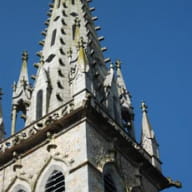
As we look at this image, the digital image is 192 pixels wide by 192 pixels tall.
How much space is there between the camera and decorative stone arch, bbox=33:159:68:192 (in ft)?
92.2

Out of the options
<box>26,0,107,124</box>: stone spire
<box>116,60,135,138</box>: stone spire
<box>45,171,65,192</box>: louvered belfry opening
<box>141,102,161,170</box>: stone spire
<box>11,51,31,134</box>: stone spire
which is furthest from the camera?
<box>116,60,135,138</box>: stone spire

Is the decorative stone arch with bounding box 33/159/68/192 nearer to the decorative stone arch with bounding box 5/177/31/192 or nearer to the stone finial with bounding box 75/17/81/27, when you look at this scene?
the decorative stone arch with bounding box 5/177/31/192

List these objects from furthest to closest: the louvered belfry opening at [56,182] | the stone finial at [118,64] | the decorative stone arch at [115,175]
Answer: the stone finial at [118,64] < the decorative stone arch at [115,175] < the louvered belfry opening at [56,182]

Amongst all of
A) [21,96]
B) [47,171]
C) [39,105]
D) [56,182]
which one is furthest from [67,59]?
[56,182]

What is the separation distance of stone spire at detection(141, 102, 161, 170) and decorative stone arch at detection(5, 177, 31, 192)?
5.13 meters

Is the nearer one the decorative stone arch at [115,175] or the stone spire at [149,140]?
the decorative stone arch at [115,175]

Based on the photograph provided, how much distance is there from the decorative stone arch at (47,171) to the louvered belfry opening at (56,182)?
4.5 inches

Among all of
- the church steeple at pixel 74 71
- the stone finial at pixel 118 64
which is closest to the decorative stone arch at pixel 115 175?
the church steeple at pixel 74 71

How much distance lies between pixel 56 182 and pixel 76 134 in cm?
172

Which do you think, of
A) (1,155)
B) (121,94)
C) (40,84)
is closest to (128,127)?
(121,94)

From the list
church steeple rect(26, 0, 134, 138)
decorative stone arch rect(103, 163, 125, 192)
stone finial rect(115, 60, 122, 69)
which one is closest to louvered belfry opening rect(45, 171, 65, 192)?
decorative stone arch rect(103, 163, 125, 192)

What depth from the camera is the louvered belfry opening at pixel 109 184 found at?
27.9 meters

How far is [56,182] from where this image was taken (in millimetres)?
27984

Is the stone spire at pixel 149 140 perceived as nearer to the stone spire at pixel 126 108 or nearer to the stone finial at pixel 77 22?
the stone spire at pixel 126 108
